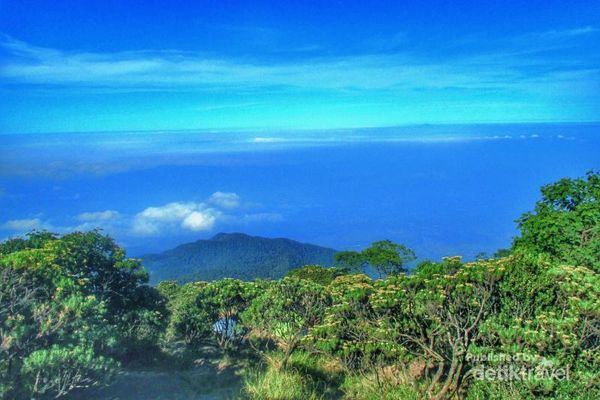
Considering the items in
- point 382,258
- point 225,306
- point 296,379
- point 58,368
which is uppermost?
point 58,368

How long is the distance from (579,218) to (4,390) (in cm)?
1456

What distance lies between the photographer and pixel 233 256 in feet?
333

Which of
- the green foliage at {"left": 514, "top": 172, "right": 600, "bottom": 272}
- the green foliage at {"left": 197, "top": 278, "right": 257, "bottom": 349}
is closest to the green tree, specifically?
the green foliage at {"left": 514, "top": 172, "right": 600, "bottom": 272}

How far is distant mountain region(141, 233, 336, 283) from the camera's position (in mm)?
90375

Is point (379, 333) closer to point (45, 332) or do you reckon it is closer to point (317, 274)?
point (45, 332)

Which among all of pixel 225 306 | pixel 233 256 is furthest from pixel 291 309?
pixel 233 256

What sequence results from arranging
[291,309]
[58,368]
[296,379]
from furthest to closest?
[291,309] → [296,379] → [58,368]

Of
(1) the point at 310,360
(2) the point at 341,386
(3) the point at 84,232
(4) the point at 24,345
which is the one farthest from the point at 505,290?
(3) the point at 84,232

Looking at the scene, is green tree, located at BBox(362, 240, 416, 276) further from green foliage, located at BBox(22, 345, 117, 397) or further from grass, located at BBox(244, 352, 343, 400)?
green foliage, located at BBox(22, 345, 117, 397)

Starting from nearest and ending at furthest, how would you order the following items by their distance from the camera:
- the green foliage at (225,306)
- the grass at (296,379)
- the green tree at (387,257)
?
1. the grass at (296,379)
2. the green foliage at (225,306)
3. the green tree at (387,257)

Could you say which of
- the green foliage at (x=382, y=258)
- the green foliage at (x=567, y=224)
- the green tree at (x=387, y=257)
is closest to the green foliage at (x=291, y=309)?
the green foliage at (x=567, y=224)

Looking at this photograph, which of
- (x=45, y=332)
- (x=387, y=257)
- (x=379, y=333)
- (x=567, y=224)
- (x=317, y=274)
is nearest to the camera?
(x=45, y=332)

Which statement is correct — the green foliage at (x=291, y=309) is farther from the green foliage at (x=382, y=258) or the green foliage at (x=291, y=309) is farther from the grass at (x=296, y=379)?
the green foliage at (x=382, y=258)

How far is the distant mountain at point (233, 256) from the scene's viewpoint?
9038cm
